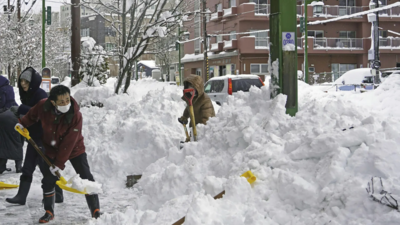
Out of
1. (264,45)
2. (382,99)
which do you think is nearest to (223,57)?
(264,45)

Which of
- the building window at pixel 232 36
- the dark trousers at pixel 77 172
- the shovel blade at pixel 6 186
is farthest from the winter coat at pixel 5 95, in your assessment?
the building window at pixel 232 36

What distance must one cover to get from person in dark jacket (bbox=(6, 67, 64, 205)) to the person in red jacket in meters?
0.50

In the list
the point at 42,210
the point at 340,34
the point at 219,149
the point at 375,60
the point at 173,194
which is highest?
the point at 340,34

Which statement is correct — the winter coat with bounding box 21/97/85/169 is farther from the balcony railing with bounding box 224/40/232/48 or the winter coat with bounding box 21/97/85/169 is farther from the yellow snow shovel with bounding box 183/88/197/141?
the balcony railing with bounding box 224/40/232/48

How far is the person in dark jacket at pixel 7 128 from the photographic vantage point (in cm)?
803

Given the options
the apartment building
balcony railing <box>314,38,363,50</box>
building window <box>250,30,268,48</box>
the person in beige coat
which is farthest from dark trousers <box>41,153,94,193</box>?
balcony railing <box>314,38,363,50</box>

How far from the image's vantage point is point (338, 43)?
4119 cm

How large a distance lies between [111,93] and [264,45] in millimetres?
27280

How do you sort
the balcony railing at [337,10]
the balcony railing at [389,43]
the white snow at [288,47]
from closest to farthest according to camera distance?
Answer: the white snow at [288,47] → the balcony railing at [337,10] → the balcony railing at [389,43]

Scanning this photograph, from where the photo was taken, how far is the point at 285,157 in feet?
14.7

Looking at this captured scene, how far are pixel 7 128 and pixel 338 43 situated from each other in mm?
36750

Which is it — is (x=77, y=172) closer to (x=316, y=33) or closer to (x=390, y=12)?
(x=316, y=33)

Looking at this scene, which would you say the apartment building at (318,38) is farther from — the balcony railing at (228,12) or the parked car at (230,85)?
the parked car at (230,85)

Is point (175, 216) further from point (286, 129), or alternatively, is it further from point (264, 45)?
point (264, 45)
